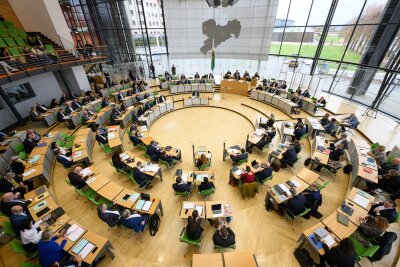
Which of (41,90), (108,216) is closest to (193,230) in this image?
(108,216)

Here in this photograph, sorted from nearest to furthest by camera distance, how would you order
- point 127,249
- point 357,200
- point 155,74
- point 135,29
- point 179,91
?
point 127,249 < point 357,200 < point 179,91 < point 135,29 < point 155,74

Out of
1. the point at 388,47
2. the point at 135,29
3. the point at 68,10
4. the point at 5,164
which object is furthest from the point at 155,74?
the point at 388,47

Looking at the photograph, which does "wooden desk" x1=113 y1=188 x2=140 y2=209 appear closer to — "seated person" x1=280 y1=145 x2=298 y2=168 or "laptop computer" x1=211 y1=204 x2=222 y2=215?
"laptop computer" x1=211 y1=204 x2=222 y2=215

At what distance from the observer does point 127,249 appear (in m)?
5.34

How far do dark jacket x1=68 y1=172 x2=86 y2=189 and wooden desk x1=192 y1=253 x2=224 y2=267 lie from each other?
491cm

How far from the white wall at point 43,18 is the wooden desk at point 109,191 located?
14674 millimetres

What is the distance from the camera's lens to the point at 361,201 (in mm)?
5668

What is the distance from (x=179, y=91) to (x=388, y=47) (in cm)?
1490

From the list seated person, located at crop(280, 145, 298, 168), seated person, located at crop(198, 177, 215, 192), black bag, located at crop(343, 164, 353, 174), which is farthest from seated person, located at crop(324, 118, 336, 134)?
seated person, located at crop(198, 177, 215, 192)

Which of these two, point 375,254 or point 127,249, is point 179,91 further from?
point 375,254

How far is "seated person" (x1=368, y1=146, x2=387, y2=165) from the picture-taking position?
7.31 meters

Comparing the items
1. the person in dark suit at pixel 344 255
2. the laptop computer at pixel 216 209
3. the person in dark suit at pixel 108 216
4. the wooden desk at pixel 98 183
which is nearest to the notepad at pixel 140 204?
the person in dark suit at pixel 108 216

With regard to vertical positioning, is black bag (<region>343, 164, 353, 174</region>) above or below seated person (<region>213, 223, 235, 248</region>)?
below

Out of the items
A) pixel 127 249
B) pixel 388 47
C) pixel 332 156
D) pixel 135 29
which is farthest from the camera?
pixel 135 29
